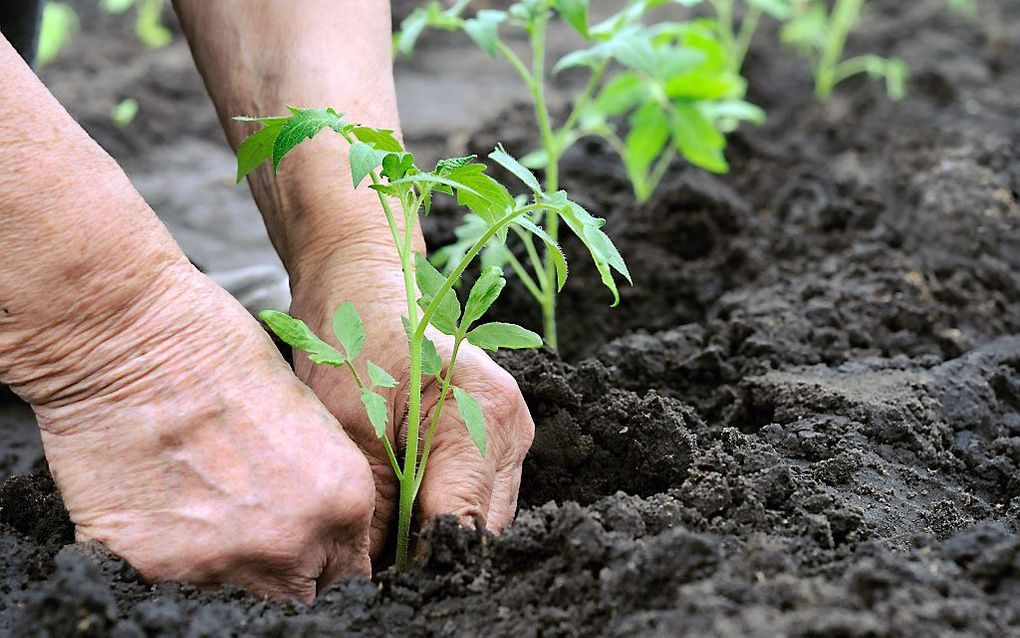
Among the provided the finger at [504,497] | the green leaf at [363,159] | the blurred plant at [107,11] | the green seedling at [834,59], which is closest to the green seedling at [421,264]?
the green leaf at [363,159]

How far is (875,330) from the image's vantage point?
2213 millimetres

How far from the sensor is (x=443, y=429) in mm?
1480

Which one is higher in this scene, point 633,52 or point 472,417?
point 633,52

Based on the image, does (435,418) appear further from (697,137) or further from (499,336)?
(697,137)

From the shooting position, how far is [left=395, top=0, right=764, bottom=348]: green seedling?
212cm

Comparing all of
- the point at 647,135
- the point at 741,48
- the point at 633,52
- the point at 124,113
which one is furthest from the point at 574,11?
the point at 124,113

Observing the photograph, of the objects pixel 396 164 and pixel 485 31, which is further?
pixel 485 31

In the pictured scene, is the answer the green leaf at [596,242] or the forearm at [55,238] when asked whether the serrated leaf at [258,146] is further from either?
the green leaf at [596,242]

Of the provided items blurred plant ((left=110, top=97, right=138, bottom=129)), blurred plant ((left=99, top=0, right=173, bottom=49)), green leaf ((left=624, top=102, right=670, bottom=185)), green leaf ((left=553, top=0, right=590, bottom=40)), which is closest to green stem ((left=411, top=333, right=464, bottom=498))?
green leaf ((left=553, top=0, right=590, bottom=40))

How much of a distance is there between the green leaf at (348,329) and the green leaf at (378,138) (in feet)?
0.69

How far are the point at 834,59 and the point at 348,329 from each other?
3370 millimetres

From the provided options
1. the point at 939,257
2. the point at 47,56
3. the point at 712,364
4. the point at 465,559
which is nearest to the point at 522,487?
the point at 465,559

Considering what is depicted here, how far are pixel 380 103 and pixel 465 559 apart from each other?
896 millimetres

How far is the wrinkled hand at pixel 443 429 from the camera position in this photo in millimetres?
1441
